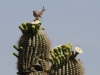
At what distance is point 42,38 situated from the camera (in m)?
17.8

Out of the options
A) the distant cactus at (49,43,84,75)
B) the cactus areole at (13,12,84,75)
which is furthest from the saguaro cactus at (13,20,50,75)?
the distant cactus at (49,43,84,75)

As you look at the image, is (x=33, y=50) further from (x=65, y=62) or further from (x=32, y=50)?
(x=65, y=62)

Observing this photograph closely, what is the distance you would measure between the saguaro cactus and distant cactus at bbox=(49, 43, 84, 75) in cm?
213

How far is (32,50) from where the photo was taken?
17.8 m

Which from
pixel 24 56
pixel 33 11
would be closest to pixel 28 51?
pixel 24 56

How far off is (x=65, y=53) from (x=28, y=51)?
2729 millimetres

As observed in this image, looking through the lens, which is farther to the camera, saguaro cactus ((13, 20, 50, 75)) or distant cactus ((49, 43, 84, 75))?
saguaro cactus ((13, 20, 50, 75))

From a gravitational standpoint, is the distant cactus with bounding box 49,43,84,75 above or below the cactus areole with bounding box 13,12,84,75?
below

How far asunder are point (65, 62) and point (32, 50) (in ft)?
8.46

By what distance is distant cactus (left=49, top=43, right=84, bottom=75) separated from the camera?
15.2m

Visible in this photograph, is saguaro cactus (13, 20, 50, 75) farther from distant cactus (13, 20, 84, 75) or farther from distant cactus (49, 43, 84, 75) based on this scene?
distant cactus (49, 43, 84, 75)

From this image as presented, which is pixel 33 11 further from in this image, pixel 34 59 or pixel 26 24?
pixel 34 59

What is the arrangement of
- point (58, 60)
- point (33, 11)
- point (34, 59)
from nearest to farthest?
point (58, 60), point (34, 59), point (33, 11)

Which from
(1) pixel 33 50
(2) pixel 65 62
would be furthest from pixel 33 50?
(2) pixel 65 62
